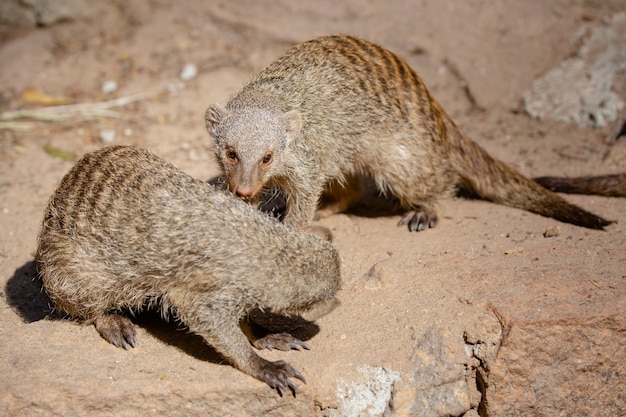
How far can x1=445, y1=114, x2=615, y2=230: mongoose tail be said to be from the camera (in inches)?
168

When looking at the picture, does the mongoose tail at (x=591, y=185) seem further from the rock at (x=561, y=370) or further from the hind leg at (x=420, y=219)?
the rock at (x=561, y=370)

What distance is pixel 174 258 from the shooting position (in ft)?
10.1

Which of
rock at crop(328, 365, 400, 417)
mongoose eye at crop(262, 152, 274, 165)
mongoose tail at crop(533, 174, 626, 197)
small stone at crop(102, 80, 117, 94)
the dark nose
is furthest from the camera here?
small stone at crop(102, 80, 117, 94)

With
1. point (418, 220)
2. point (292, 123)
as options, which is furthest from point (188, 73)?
point (418, 220)

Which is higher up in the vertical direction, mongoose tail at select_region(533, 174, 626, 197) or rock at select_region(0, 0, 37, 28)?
mongoose tail at select_region(533, 174, 626, 197)

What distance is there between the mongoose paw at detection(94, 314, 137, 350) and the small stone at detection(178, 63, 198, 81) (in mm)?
3564

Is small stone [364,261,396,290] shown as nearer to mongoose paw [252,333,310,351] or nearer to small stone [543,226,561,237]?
mongoose paw [252,333,310,351]

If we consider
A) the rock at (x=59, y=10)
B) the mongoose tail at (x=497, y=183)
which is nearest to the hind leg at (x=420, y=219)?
the mongoose tail at (x=497, y=183)

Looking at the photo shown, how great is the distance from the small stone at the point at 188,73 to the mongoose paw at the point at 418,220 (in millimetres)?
3006

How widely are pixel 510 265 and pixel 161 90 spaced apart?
3983 millimetres

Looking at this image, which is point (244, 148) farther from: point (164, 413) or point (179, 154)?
point (179, 154)

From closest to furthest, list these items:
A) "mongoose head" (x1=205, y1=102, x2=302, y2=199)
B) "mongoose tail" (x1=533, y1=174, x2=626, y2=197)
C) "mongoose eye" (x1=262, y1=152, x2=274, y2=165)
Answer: "mongoose head" (x1=205, y1=102, x2=302, y2=199) → "mongoose eye" (x1=262, y1=152, x2=274, y2=165) → "mongoose tail" (x1=533, y1=174, x2=626, y2=197)

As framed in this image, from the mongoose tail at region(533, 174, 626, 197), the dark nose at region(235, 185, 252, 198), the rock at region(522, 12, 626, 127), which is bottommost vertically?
the dark nose at region(235, 185, 252, 198)

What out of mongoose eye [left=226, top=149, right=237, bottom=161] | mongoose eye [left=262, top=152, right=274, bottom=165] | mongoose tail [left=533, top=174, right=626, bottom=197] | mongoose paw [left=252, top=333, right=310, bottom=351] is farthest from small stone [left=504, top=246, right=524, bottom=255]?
mongoose eye [left=226, top=149, right=237, bottom=161]
